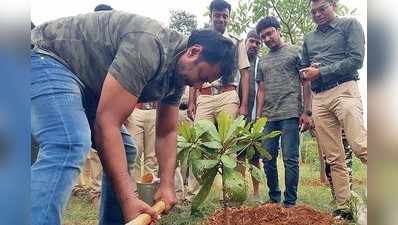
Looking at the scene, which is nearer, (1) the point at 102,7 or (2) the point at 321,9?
(1) the point at 102,7

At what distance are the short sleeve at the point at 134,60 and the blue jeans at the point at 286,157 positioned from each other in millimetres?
748

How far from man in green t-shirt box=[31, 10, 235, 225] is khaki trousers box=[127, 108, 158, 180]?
0.04 metres

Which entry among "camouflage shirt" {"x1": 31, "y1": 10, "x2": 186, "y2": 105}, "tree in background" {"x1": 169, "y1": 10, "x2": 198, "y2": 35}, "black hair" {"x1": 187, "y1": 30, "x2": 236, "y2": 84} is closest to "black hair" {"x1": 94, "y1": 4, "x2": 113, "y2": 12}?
"camouflage shirt" {"x1": 31, "y1": 10, "x2": 186, "y2": 105}

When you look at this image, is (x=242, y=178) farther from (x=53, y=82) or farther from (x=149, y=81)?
(x=53, y=82)

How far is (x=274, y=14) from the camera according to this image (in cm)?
298

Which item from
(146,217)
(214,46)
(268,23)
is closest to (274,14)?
(268,23)

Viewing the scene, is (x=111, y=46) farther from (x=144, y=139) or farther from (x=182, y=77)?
(x=144, y=139)

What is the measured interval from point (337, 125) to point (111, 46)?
132 cm

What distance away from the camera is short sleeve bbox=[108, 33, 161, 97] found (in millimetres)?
2840

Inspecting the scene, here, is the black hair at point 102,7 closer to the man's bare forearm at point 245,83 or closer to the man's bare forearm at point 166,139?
the man's bare forearm at point 166,139

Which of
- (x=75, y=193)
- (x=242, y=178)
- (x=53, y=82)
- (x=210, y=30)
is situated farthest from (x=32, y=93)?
(x=242, y=178)

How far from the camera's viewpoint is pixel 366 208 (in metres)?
2.88

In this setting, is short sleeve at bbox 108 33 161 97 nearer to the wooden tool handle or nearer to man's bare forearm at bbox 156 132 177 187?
man's bare forearm at bbox 156 132 177 187

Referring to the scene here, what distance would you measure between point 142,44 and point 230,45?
480 millimetres
